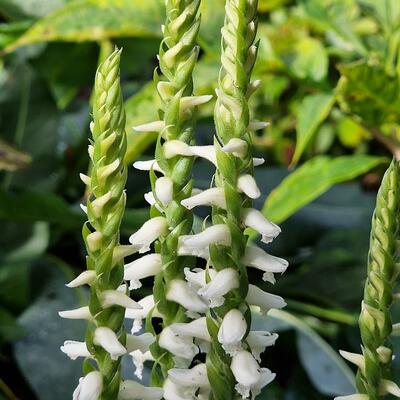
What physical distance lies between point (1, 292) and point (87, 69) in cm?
37

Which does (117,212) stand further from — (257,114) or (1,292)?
(257,114)

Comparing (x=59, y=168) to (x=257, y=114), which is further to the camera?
(x=257, y=114)

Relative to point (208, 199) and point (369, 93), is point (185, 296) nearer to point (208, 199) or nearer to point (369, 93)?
point (208, 199)

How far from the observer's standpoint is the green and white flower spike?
257 mm

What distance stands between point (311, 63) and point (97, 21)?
22 cm

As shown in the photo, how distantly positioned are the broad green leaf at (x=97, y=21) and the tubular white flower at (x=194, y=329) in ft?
1.60

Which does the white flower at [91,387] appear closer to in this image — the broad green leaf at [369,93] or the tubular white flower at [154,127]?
the tubular white flower at [154,127]

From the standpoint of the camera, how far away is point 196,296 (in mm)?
241

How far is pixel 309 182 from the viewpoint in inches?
26.6

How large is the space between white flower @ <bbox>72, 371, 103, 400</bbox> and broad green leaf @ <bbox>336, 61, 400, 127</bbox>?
45 centimetres

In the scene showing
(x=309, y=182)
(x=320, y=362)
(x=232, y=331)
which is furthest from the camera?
(x=309, y=182)

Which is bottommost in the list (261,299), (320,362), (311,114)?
(320,362)

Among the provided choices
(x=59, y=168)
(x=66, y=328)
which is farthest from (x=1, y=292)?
(x=59, y=168)

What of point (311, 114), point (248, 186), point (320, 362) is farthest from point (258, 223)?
point (311, 114)
